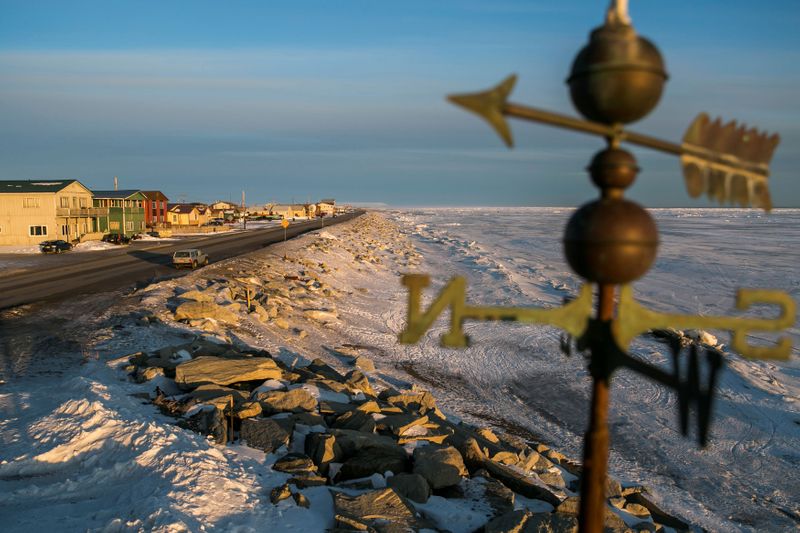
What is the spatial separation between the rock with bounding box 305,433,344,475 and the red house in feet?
262

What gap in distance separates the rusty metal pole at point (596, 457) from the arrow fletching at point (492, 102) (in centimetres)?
90

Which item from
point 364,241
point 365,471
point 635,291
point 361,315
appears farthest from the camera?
point 364,241

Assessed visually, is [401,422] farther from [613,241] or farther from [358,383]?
[613,241]

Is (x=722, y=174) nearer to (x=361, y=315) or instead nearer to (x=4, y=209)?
(x=361, y=315)

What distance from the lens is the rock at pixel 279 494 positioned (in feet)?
24.3

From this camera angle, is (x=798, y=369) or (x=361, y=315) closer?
(x=798, y=369)

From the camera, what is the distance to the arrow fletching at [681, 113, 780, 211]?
270 centimetres

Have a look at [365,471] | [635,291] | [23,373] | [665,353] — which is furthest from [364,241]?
[365,471]

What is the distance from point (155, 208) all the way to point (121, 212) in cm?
2350

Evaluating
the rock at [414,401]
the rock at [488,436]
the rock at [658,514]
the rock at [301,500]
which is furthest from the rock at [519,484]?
the rock at [301,500]

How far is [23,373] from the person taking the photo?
13.6 metres

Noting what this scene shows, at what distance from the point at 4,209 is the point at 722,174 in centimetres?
6360

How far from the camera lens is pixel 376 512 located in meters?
7.14

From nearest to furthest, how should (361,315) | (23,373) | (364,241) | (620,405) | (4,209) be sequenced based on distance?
(23,373)
(620,405)
(361,315)
(4,209)
(364,241)
